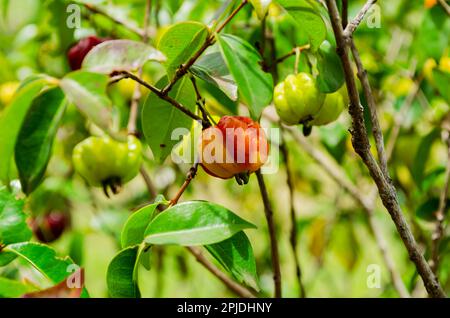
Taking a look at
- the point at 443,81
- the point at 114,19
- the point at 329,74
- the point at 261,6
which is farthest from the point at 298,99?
the point at 114,19

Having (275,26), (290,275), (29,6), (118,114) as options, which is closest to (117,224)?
(118,114)

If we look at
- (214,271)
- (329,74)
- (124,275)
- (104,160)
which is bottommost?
(214,271)

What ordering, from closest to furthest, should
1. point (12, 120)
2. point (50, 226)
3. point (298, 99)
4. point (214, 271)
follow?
point (12, 120) < point (298, 99) < point (214, 271) < point (50, 226)

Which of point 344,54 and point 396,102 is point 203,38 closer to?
point 344,54

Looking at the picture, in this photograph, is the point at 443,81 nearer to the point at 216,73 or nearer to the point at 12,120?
the point at 216,73

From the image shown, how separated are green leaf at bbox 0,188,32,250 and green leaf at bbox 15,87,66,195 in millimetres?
214

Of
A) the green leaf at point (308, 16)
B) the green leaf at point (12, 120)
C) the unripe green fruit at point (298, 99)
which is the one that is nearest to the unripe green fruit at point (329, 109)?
the unripe green fruit at point (298, 99)

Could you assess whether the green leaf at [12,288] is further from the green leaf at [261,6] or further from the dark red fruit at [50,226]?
the dark red fruit at [50,226]

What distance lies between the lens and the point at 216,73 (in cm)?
93

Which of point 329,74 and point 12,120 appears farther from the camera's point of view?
point 329,74

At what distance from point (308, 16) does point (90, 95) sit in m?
0.35

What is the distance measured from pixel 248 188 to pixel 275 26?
1128 mm

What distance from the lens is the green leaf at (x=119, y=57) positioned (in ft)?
2.52

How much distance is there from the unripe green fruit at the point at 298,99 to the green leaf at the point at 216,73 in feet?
0.41
